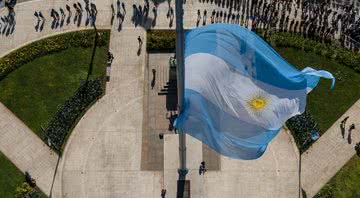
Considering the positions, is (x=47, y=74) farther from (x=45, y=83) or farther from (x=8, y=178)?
(x=8, y=178)

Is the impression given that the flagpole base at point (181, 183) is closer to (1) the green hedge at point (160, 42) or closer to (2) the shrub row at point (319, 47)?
(1) the green hedge at point (160, 42)

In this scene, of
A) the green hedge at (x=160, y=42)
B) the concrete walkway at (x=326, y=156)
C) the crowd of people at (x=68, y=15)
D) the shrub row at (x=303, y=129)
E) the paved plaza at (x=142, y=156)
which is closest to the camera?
the paved plaza at (x=142, y=156)

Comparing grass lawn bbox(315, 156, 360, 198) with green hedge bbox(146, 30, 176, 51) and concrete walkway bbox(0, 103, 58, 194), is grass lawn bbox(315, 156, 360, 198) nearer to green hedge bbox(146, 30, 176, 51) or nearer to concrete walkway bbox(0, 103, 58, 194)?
green hedge bbox(146, 30, 176, 51)

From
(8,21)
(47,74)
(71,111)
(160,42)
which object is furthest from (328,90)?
(8,21)

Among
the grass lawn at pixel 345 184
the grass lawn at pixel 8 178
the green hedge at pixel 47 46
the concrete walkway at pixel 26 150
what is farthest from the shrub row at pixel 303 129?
the grass lawn at pixel 8 178

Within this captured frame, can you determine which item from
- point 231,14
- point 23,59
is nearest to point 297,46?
point 231,14

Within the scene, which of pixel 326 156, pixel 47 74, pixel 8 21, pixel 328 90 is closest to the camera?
pixel 326 156
